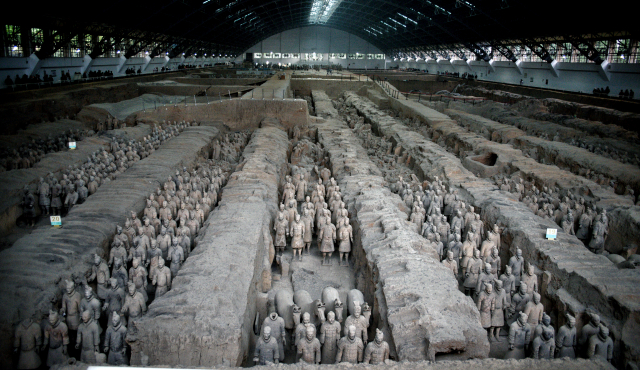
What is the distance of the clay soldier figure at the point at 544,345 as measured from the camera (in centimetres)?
422

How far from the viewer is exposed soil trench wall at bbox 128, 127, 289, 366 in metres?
3.91

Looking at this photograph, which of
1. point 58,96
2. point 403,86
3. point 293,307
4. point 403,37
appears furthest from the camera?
point 403,37

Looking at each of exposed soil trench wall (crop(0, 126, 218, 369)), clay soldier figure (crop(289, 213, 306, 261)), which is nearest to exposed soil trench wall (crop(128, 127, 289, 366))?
clay soldier figure (crop(289, 213, 306, 261))

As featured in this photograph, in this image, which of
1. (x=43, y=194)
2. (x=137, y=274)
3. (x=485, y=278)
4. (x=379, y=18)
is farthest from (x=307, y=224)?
(x=379, y=18)

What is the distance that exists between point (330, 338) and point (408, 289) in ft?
3.13

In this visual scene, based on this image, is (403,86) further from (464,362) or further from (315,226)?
(464,362)

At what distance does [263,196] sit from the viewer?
7.67 metres

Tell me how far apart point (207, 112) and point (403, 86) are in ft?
72.4

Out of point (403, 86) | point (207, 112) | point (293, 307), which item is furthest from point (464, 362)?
point (403, 86)

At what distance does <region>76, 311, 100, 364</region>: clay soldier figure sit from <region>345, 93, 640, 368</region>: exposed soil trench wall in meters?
4.85

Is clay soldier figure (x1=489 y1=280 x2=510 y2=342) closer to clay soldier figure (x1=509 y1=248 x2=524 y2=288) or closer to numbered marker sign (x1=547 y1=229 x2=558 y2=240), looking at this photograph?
clay soldier figure (x1=509 y1=248 x2=524 y2=288)

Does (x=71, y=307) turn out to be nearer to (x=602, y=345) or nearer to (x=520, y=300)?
(x=520, y=300)

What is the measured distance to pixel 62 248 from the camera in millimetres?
5500

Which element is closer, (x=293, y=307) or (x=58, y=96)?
(x=293, y=307)
